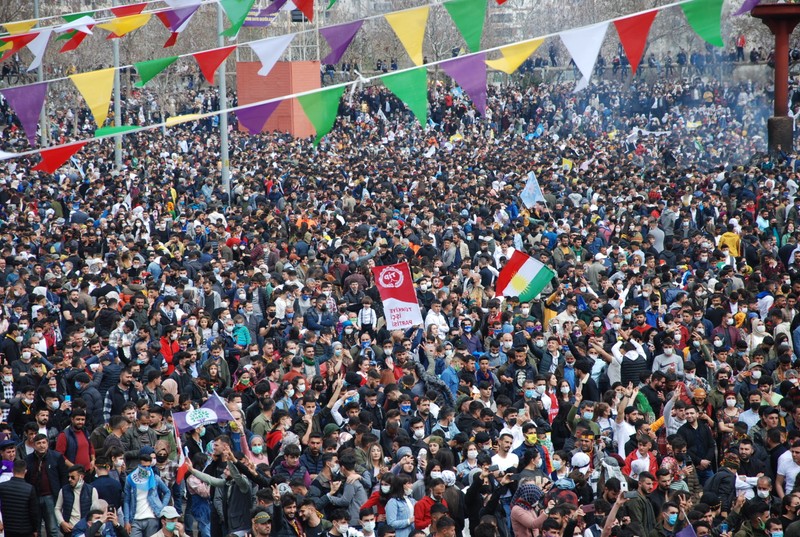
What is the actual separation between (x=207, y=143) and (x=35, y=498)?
93.8ft

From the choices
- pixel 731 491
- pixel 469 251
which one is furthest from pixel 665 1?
pixel 731 491

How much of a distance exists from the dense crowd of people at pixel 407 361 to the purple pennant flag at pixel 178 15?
3.30 m

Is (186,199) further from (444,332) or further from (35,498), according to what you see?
(35,498)

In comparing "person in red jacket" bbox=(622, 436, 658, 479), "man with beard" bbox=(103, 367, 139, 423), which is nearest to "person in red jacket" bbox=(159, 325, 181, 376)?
"man with beard" bbox=(103, 367, 139, 423)

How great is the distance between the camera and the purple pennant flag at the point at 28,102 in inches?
424

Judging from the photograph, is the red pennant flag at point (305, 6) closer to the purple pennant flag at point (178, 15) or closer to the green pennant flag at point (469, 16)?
the purple pennant flag at point (178, 15)

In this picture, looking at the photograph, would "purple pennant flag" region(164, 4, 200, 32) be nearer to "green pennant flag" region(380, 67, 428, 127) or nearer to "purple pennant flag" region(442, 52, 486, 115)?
"green pennant flag" region(380, 67, 428, 127)

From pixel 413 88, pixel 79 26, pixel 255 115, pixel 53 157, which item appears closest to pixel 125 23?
pixel 79 26

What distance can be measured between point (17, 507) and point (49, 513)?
1.70ft

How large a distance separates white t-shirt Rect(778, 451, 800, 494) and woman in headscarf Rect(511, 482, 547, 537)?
219 centimetres

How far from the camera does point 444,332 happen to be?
14.0 metres

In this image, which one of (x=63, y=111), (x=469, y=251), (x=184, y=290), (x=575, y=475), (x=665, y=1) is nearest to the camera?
(x=575, y=475)

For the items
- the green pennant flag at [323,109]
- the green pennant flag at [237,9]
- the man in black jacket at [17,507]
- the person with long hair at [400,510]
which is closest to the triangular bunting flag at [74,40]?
the green pennant flag at [237,9]

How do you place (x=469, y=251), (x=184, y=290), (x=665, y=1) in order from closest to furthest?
1. (x=184, y=290)
2. (x=469, y=251)
3. (x=665, y=1)
